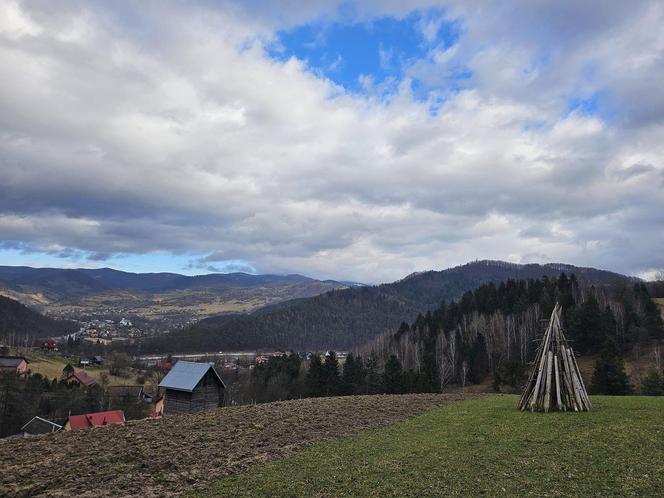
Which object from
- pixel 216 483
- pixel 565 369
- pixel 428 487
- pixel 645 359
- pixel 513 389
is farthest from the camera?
pixel 645 359

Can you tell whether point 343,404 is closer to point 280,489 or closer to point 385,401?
point 385,401

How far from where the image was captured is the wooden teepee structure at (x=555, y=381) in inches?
915

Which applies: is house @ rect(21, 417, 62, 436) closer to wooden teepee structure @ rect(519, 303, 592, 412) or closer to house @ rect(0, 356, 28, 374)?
wooden teepee structure @ rect(519, 303, 592, 412)

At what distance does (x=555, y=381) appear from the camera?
2377cm

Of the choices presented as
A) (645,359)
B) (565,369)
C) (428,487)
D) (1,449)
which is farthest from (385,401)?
(645,359)

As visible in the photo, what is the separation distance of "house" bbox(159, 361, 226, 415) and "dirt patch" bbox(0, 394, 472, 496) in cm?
1040

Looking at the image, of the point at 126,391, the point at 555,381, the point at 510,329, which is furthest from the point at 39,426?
the point at 510,329

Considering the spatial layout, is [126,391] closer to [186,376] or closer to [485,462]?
[186,376]

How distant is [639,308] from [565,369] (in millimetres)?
66559

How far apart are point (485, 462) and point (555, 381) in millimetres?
11871

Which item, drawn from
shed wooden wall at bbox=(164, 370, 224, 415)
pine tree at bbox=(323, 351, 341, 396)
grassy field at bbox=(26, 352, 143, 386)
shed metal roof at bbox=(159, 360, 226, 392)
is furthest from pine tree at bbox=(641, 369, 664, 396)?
grassy field at bbox=(26, 352, 143, 386)

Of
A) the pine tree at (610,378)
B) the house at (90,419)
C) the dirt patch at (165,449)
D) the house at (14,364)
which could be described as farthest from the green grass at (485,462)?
the house at (14,364)

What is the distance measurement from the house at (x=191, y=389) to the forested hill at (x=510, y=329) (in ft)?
97.0

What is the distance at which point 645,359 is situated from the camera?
63.3 metres
